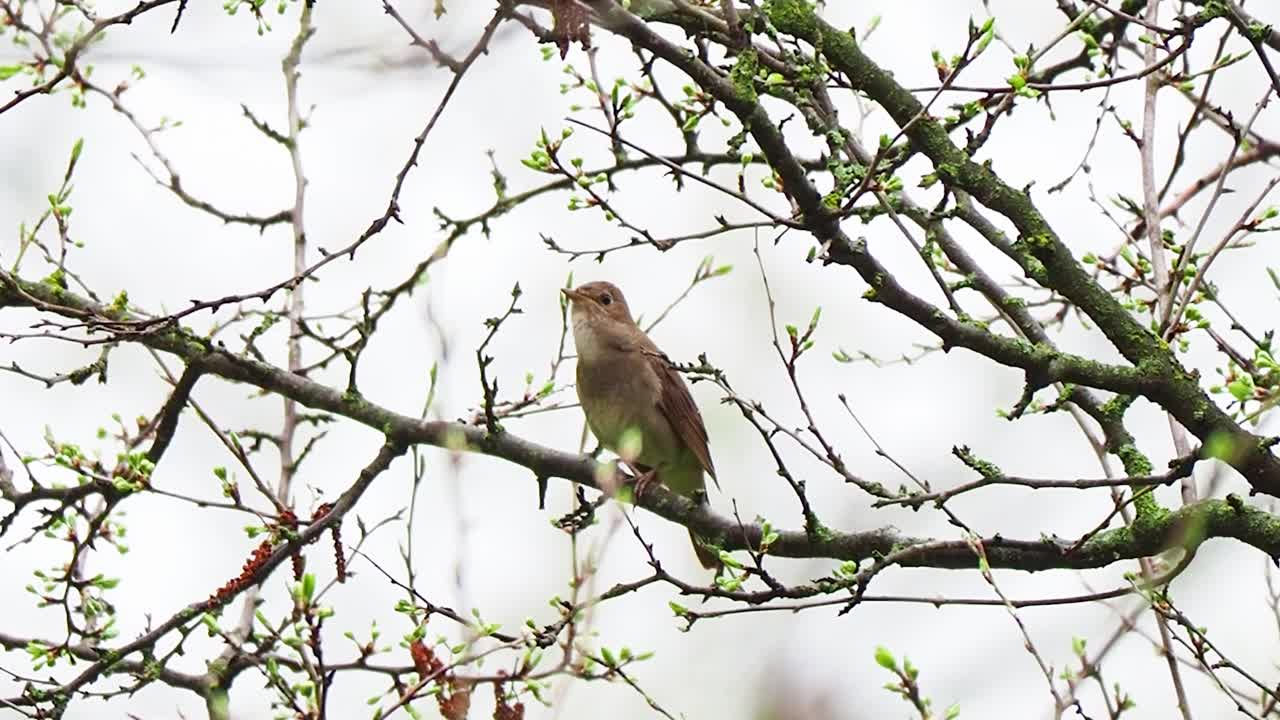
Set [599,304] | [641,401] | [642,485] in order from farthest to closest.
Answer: [599,304], [641,401], [642,485]

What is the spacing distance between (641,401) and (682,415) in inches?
8.8

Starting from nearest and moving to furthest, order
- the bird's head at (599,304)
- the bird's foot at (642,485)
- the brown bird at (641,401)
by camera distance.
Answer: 1. the bird's foot at (642,485)
2. the brown bird at (641,401)
3. the bird's head at (599,304)

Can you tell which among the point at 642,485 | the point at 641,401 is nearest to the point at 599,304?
the point at 641,401

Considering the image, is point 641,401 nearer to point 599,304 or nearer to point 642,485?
point 599,304

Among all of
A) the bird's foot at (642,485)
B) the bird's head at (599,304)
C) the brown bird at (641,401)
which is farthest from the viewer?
the bird's head at (599,304)

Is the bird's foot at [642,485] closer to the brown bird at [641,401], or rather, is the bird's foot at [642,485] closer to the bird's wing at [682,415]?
the brown bird at [641,401]

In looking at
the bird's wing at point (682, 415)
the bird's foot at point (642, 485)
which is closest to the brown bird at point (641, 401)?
the bird's wing at point (682, 415)

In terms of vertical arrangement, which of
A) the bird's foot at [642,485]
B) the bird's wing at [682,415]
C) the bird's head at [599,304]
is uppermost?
the bird's head at [599,304]

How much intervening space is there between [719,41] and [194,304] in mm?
1601

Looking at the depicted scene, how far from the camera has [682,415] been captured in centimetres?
742

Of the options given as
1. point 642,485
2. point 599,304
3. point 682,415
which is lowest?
point 642,485

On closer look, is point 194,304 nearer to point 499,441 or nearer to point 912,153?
point 499,441

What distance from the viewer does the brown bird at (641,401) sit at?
7277 mm

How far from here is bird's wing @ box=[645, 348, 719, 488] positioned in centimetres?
736
